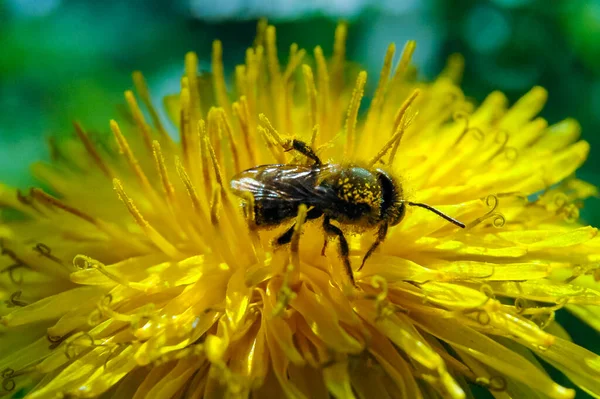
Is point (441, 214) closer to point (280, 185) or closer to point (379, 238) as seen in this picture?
point (379, 238)

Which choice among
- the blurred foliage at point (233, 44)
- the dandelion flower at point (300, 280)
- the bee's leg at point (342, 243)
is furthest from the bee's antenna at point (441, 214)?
the blurred foliage at point (233, 44)

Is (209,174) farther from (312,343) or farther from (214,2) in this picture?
(214,2)

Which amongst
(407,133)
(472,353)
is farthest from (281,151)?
(472,353)

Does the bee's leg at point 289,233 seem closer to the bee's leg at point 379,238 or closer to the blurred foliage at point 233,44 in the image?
the bee's leg at point 379,238

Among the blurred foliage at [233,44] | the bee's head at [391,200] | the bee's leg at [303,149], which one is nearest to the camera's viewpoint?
the bee's head at [391,200]

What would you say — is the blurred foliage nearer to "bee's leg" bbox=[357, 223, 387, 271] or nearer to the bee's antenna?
the bee's antenna

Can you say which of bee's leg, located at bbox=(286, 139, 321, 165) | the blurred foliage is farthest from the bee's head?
the blurred foliage
